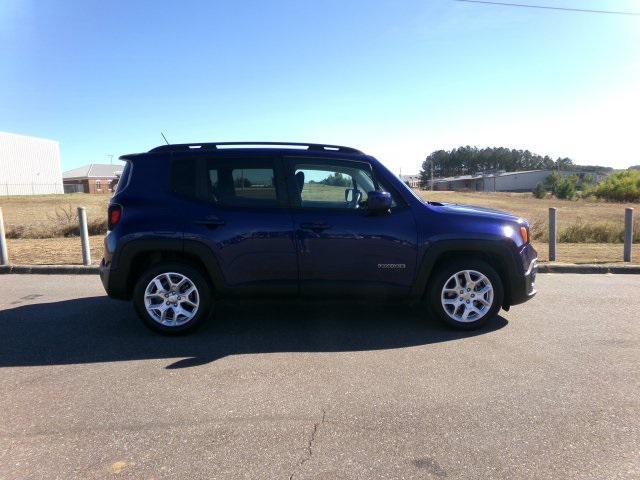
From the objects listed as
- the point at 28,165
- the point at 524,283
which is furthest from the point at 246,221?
the point at 28,165

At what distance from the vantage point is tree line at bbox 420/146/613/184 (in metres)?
177

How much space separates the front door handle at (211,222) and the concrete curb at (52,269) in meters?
4.70

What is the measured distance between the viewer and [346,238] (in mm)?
4734

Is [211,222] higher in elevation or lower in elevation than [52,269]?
higher

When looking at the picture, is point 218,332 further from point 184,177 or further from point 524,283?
point 524,283

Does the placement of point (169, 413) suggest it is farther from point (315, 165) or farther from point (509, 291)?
point (509, 291)

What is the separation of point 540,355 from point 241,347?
2.79 metres

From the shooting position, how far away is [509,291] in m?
5.01

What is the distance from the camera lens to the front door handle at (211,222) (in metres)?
4.74

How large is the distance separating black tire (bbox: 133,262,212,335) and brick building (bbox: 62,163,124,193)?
90.6 metres

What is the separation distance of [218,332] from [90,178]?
99.9 meters

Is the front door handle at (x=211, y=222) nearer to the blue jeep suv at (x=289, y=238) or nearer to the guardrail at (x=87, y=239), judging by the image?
the blue jeep suv at (x=289, y=238)

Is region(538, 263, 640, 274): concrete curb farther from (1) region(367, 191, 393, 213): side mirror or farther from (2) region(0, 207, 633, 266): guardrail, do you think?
(1) region(367, 191, 393, 213): side mirror

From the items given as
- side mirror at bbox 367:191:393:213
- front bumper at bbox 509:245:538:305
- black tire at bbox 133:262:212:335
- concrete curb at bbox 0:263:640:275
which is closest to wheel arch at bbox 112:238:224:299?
→ black tire at bbox 133:262:212:335
